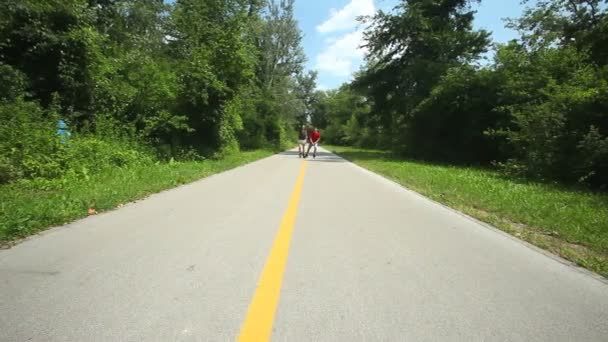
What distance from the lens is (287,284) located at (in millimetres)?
3865

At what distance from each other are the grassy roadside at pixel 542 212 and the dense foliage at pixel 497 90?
243 cm

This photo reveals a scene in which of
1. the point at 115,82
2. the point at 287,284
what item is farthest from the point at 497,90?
the point at 287,284

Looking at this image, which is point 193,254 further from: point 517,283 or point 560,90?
point 560,90

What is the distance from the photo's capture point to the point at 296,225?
20.8 ft

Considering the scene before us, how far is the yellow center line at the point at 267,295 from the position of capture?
9.71 feet

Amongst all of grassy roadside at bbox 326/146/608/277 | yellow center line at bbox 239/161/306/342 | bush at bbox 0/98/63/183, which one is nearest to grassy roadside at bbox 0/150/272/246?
bush at bbox 0/98/63/183

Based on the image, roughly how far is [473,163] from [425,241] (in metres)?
19.3

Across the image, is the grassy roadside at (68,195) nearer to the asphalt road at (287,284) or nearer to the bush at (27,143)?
the asphalt road at (287,284)

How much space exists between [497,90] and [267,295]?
68.5 feet

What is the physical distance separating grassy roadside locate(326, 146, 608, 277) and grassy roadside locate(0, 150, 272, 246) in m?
7.20

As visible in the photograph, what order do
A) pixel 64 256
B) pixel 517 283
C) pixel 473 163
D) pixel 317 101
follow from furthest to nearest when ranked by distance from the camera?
pixel 317 101 → pixel 473 163 → pixel 64 256 → pixel 517 283

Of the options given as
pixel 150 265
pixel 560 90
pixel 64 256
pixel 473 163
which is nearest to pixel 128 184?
pixel 64 256

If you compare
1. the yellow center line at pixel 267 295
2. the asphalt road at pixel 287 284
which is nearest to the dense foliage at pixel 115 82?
the asphalt road at pixel 287 284

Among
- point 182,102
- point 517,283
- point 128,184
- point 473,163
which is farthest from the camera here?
point 473,163
